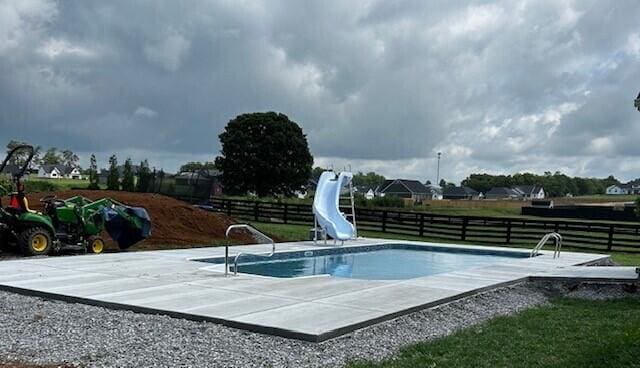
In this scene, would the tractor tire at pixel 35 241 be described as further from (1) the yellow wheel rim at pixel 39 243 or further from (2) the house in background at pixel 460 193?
(2) the house in background at pixel 460 193

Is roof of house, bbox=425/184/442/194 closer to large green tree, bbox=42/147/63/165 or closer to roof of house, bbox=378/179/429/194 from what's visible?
roof of house, bbox=378/179/429/194

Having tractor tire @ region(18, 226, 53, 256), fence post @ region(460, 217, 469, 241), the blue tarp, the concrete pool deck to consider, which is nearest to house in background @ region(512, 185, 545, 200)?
fence post @ region(460, 217, 469, 241)

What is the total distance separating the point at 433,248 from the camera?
732 inches

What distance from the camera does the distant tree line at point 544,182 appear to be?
358 feet

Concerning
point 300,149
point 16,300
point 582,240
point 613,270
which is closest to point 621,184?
point 300,149

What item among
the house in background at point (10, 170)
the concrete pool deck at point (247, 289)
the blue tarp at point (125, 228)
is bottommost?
the concrete pool deck at point (247, 289)

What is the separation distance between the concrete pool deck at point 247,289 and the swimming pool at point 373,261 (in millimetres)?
1759

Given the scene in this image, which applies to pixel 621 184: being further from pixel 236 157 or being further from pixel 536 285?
pixel 536 285

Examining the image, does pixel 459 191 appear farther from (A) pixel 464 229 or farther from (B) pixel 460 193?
(A) pixel 464 229

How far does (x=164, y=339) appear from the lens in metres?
5.96

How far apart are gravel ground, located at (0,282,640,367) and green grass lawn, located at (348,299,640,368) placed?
324 millimetres

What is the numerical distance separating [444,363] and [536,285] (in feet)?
20.0

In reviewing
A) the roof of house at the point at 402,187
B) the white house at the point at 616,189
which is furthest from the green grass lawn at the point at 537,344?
the white house at the point at 616,189

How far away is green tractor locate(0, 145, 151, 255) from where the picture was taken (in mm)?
12008
